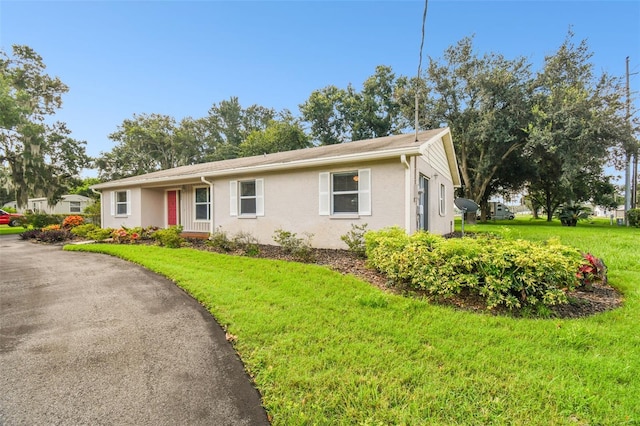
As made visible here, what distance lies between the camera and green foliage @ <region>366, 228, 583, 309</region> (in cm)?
355

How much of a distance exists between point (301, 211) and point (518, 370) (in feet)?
21.7

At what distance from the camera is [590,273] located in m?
4.44

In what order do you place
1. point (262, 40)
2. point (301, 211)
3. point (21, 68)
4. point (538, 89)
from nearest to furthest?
1. point (301, 211)
2. point (262, 40)
3. point (538, 89)
4. point (21, 68)

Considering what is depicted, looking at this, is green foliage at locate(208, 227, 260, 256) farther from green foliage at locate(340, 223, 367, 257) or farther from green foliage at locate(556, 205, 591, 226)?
green foliage at locate(556, 205, 591, 226)

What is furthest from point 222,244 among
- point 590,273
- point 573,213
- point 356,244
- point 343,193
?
point 573,213

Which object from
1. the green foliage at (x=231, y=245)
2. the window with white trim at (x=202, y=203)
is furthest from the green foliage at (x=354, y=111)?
the green foliage at (x=231, y=245)

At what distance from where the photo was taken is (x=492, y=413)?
76.8 inches

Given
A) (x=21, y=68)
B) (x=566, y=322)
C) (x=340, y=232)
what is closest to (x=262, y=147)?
(x=21, y=68)

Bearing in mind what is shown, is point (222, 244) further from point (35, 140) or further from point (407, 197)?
point (35, 140)

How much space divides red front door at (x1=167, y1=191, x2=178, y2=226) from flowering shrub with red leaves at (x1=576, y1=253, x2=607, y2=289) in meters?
13.5

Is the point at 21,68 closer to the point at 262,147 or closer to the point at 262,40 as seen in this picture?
the point at 262,147

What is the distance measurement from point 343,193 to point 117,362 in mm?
6140

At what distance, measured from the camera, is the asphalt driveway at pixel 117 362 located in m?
2.04

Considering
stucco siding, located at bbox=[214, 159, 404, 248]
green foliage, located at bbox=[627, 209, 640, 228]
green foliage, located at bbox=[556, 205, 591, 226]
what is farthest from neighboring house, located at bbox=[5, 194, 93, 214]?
green foliage, located at bbox=[627, 209, 640, 228]
